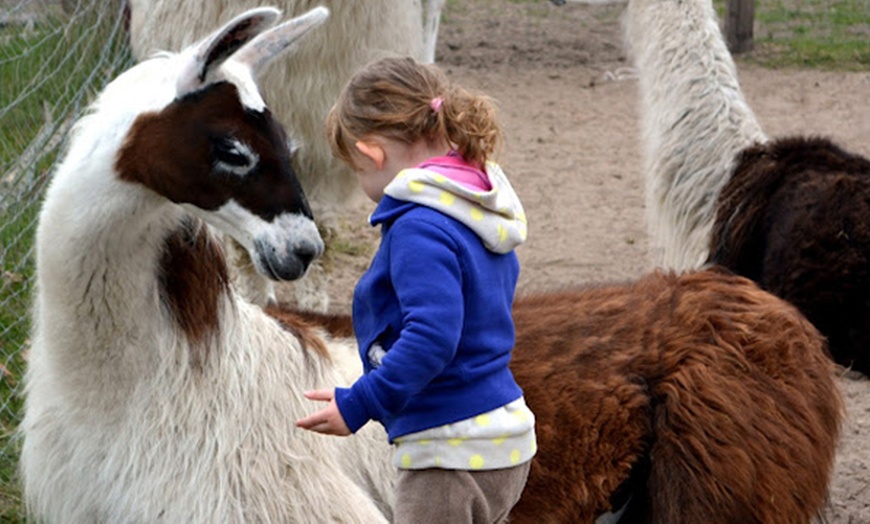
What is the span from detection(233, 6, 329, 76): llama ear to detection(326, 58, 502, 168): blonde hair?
Answer: 0.21m

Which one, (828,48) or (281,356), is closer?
(281,356)

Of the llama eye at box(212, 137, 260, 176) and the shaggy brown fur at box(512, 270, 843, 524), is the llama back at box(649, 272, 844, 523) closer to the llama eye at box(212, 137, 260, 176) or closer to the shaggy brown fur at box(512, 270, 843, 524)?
the shaggy brown fur at box(512, 270, 843, 524)

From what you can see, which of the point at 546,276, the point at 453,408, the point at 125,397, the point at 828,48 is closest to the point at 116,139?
the point at 125,397

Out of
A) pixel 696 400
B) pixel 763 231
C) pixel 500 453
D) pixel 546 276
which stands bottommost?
pixel 546 276

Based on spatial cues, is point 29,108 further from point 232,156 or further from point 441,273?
point 441,273

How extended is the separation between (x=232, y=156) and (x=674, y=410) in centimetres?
121

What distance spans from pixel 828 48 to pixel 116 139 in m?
9.70

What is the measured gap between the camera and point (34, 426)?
270 cm

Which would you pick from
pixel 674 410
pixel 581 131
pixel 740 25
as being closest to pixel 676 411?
pixel 674 410

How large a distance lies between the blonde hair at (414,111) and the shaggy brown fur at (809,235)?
2266 millimetres

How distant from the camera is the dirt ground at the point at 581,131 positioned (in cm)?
597

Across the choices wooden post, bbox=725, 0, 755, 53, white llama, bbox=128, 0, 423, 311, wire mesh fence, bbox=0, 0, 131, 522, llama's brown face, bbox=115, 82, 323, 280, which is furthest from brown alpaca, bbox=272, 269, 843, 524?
wooden post, bbox=725, 0, 755, 53

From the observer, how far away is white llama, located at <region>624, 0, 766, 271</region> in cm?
484

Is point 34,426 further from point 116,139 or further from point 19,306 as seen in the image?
point 19,306
